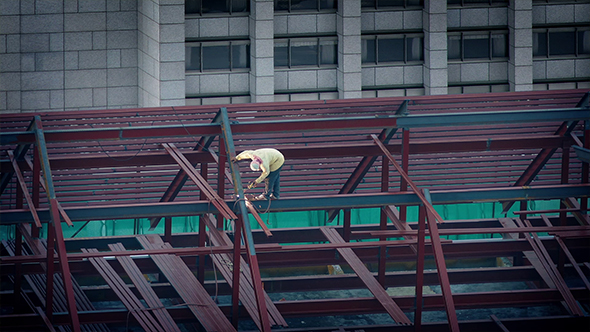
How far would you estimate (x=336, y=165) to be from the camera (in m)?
26.3

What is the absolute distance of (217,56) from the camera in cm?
2964

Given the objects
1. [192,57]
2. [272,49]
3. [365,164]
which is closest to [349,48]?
[272,49]

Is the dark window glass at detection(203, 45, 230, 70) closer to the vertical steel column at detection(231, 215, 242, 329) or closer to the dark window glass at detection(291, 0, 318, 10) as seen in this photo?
the dark window glass at detection(291, 0, 318, 10)

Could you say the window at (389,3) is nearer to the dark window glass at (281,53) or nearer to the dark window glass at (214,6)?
the dark window glass at (281,53)

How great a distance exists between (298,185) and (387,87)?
240 inches

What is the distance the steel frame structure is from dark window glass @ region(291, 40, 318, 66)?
5.15 meters

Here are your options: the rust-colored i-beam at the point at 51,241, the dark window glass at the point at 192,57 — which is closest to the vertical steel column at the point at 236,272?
the rust-colored i-beam at the point at 51,241

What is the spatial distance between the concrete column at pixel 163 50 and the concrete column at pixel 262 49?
7.87ft

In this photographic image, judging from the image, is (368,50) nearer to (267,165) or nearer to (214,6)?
(214,6)

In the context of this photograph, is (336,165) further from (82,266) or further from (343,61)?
(82,266)

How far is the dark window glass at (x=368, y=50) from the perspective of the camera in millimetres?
30517

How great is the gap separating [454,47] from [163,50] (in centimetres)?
1030

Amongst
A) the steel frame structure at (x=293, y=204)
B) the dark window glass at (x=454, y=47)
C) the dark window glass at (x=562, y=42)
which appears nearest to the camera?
the steel frame structure at (x=293, y=204)

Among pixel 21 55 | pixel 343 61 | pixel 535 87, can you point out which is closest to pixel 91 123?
pixel 21 55
